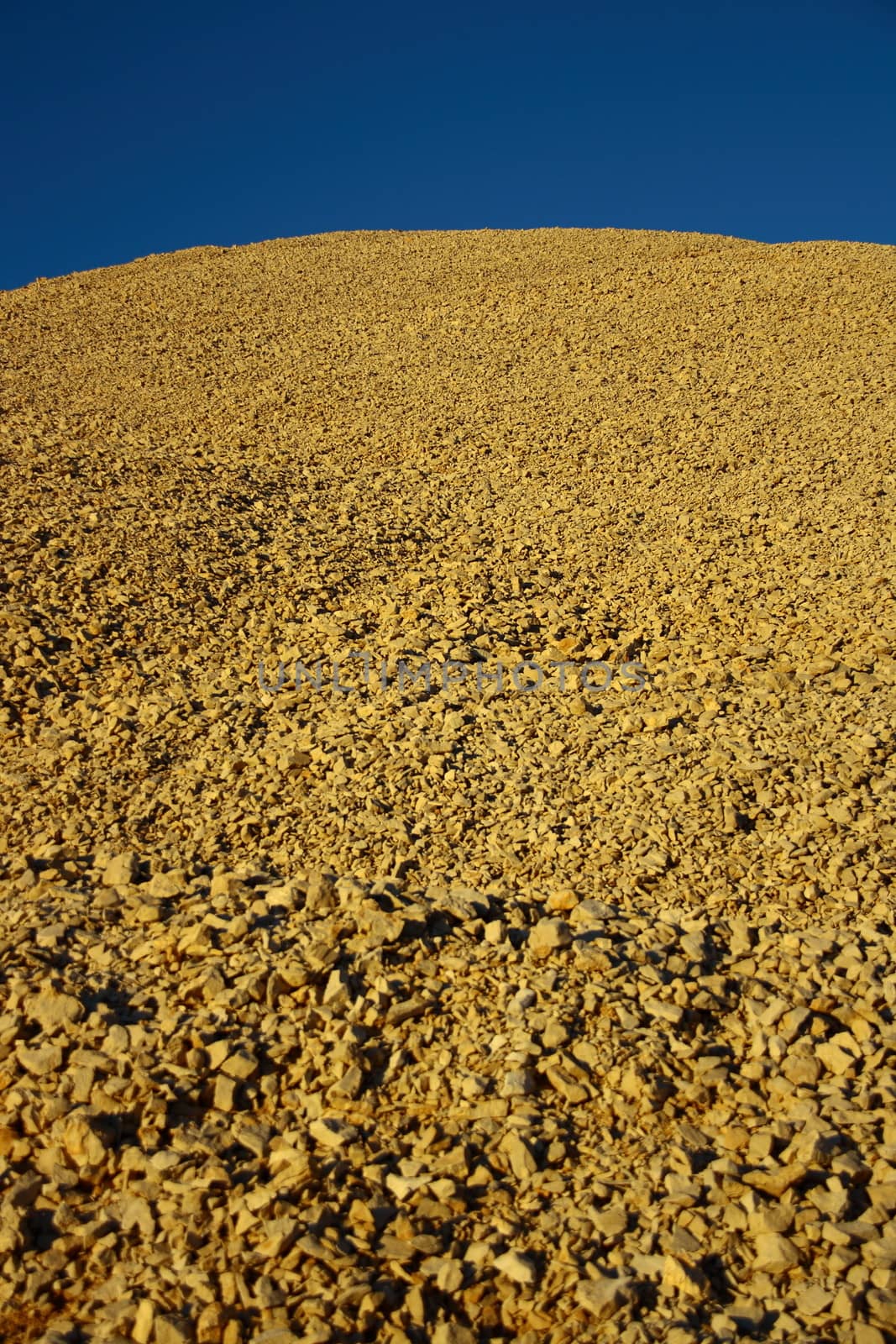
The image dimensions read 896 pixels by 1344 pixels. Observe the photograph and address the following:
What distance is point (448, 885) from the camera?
173 inches

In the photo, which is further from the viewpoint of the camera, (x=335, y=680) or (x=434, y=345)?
(x=434, y=345)

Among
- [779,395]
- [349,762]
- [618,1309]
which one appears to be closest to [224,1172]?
[618,1309]

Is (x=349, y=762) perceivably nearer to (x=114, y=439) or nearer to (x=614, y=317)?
(x=114, y=439)

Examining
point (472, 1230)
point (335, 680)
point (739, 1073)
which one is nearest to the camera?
point (472, 1230)

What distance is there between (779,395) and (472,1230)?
989cm

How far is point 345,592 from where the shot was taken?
7.36 m

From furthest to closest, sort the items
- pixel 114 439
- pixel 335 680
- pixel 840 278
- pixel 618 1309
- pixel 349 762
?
pixel 840 278, pixel 114 439, pixel 335 680, pixel 349 762, pixel 618 1309

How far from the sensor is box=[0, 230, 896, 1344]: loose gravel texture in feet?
9.53

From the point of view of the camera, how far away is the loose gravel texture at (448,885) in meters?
2.91

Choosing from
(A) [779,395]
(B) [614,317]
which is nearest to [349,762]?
(A) [779,395]

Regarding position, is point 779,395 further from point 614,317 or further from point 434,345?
point 434,345

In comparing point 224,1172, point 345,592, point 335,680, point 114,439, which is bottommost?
point 224,1172

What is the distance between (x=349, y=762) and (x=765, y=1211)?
2.90 m

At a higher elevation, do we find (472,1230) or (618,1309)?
(472,1230)
